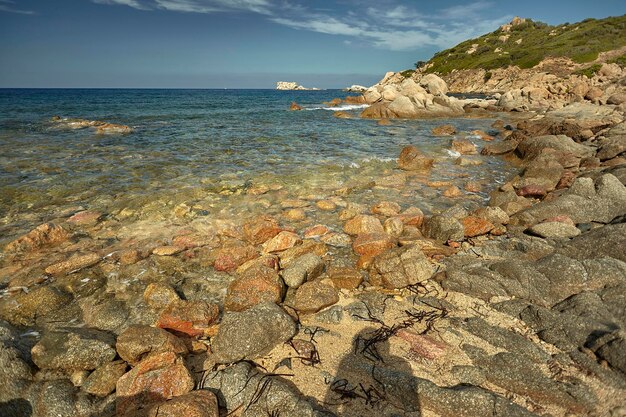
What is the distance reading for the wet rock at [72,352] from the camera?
4.20 m

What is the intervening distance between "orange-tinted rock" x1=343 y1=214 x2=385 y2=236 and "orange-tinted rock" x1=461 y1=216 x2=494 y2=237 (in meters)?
1.95

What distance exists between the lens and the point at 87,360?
4.25 meters

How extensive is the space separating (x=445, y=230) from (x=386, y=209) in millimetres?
2269

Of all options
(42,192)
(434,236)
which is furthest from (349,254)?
(42,192)

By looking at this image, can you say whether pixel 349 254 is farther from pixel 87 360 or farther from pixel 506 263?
pixel 87 360

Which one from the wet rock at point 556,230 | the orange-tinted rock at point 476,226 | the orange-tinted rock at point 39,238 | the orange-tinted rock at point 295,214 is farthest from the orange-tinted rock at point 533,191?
the orange-tinted rock at point 39,238

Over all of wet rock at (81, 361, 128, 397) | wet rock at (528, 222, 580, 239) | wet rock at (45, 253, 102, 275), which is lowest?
wet rock at (81, 361, 128, 397)

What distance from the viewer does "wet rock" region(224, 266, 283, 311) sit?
18.2 ft

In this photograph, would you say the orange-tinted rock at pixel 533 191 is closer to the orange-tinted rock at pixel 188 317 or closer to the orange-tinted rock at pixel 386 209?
the orange-tinted rock at pixel 386 209

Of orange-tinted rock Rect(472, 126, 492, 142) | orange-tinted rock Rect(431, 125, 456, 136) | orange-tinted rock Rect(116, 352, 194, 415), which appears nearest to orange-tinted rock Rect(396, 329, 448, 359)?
orange-tinted rock Rect(116, 352, 194, 415)

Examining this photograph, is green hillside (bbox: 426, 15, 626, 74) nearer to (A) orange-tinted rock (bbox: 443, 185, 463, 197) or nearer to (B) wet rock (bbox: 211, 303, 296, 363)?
(A) orange-tinted rock (bbox: 443, 185, 463, 197)

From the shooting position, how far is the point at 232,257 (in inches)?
275

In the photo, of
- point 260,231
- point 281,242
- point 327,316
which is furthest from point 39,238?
point 327,316

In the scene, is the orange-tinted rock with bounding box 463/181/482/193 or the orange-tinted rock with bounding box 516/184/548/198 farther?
the orange-tinted rock with bounding box 463/181/482/193
